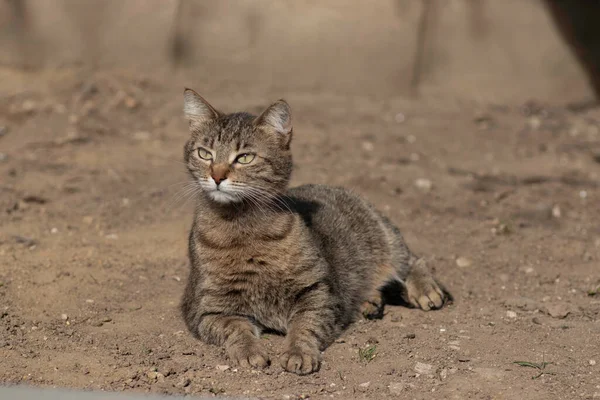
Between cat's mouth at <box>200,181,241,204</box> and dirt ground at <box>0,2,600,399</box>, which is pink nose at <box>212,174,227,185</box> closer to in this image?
cat's mouth at <box>200,181,241,204</box>

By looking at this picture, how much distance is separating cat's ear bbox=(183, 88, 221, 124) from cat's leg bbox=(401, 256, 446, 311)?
1.66 meters

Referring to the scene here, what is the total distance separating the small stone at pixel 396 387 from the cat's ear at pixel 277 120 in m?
1.53

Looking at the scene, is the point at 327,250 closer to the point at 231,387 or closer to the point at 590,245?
the point at 231,387

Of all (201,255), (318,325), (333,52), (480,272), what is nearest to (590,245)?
(480,272)

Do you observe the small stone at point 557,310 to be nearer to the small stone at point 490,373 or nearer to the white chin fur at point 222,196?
the small stone at point 490,373

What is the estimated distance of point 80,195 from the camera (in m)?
Result: 6.97

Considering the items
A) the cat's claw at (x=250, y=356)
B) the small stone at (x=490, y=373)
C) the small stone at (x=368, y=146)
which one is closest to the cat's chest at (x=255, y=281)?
the cat's claw at (x=250, y=356)

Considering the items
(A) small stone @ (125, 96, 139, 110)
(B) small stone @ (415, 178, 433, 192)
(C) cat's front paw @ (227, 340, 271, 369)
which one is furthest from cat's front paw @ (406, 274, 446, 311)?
(A) small stone @ (125, 96, 139, 110)

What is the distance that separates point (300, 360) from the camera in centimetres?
425

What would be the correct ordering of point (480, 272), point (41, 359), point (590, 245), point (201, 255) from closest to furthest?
point (41, 359) < point (201, 255) < point (480, 272) < point (590, 245)

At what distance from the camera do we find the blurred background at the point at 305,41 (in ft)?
30.1

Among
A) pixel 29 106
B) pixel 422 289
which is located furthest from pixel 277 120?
pixel 29 106

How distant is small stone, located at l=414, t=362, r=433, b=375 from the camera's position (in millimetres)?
4270

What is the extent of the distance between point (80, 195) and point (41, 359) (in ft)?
9.24
